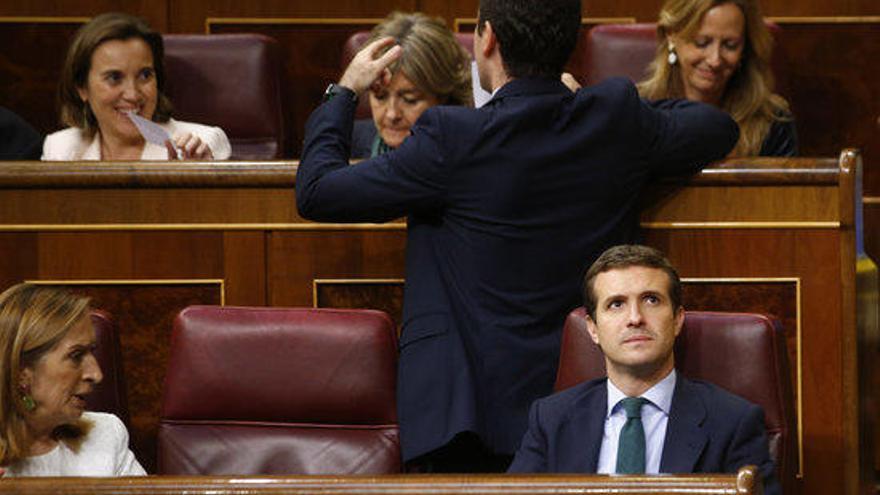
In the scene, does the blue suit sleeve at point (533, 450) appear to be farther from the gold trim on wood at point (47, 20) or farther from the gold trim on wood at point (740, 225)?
the gold trim on wood at point (47, 20)

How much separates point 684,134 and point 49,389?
1.84 ft

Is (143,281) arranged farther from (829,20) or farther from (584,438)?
(829,20)

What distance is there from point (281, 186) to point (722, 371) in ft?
1.55

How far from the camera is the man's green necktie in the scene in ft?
4.40

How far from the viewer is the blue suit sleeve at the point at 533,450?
1.37m

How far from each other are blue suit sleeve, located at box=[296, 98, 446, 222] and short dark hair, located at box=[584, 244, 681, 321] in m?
0.14

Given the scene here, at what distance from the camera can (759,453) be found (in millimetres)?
1332

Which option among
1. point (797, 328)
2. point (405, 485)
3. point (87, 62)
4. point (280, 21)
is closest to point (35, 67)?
point (280, 21)

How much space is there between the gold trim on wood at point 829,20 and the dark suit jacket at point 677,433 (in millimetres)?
1165

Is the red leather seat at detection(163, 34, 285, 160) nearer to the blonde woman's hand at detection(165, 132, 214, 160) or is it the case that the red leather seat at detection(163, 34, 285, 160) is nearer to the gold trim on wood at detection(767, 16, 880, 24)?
the blonde woman's hand at detection(165, 132, 214, 160)

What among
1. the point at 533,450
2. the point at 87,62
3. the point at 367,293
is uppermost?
the point at 87,62

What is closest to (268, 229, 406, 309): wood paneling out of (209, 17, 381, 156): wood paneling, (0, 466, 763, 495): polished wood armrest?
(0, 466, 763, 495): polished wood armrest

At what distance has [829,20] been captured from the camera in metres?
2.43

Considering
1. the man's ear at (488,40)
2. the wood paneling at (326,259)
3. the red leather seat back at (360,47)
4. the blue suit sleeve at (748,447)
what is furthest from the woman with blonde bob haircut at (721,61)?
the blue suit sleeve at (748,447)
